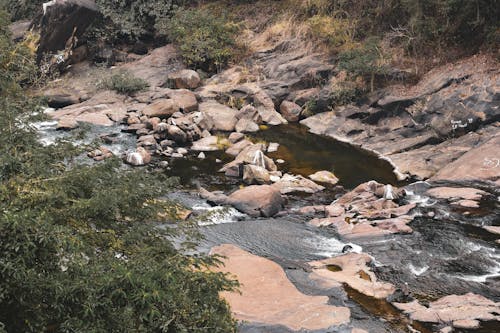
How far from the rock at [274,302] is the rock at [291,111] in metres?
13.4

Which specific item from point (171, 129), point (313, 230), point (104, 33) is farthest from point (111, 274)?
point (104, 33)

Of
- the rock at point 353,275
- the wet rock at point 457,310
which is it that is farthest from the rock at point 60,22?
the wet rock at point 457,310

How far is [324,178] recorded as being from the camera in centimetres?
1580

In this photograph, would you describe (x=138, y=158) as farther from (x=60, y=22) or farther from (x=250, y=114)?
(x=60, y=22)

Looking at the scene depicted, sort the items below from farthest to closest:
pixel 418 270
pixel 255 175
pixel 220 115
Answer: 1. pixel 220 115
2. pixel 255 175
3. pixel 418 270

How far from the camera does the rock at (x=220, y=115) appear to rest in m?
21.1

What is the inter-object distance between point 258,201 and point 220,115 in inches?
356

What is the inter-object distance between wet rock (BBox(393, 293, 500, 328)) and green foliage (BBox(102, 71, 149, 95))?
1872cm

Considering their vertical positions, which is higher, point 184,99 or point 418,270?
point 418,270

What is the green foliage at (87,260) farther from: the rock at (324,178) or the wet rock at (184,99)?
the wet rock at (184,99)

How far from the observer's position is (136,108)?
872 inches

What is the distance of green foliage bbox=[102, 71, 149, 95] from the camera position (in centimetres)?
→ 2400

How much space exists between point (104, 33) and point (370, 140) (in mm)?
17078

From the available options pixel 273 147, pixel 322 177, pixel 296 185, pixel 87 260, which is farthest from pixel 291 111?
pixel 87 260
